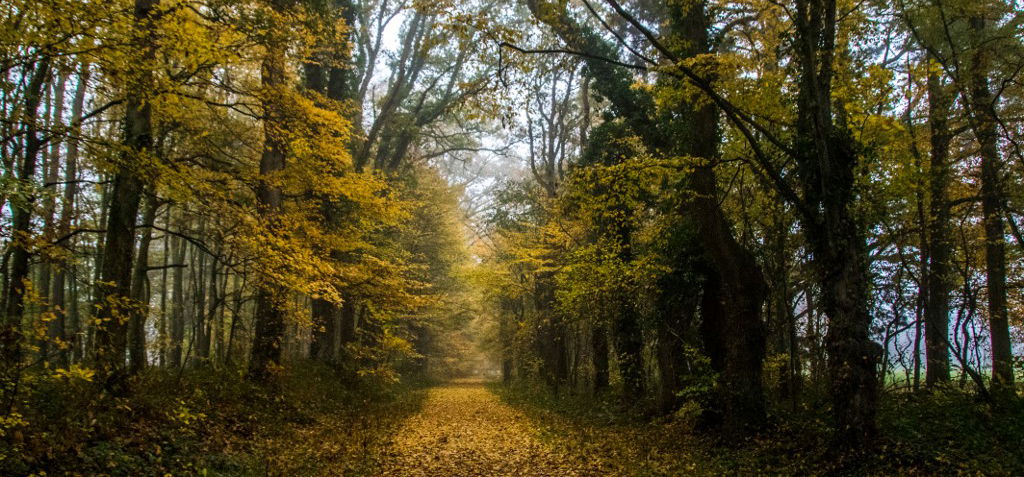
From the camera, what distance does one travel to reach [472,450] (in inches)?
352

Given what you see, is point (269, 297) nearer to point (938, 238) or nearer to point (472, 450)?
point (472, 450)

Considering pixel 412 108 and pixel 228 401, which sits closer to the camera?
pixel 228 401

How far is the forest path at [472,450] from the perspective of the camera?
7.44 metres

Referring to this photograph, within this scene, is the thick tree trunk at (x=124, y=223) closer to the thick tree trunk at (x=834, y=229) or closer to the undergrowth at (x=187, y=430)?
the undergrowth at (x=187, y=430)

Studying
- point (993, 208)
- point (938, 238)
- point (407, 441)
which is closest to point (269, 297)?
point (407, 441)

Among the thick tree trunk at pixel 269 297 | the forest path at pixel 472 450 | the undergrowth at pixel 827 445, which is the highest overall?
the thick tree trunk at pixel 269 297

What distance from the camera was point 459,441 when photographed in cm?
980

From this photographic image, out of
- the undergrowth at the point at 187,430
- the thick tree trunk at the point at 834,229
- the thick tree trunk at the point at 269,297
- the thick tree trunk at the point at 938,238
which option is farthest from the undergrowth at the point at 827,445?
the thick tree trunk at the point at 269,297

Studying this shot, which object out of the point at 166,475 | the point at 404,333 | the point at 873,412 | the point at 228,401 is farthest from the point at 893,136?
the point at 404,333

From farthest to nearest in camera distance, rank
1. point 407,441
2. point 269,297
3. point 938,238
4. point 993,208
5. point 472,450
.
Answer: point 938,238 → point 993,208 → point 269,297 → point 407,441 → point 472,450

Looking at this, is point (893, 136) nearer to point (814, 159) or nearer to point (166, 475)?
point (814, 159)

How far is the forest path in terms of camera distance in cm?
744

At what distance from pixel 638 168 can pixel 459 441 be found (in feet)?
19.9

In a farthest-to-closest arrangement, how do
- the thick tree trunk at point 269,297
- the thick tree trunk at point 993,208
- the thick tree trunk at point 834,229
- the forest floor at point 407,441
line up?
1. the thick tree trunk at point 269,297
2. the thick tree trunk at point 993,208
3. the thick tree trunk at point 834,229
4. the forest floor at point 407,441
